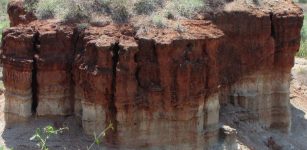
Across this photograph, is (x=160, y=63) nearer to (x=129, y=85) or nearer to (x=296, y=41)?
(x=129, y=85)

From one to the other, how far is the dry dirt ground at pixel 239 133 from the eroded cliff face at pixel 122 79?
0.80 ft

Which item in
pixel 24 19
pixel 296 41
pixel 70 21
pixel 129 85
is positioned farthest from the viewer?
pixel 296 41

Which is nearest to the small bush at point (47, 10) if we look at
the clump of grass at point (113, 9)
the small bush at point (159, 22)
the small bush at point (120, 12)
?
the clump of grass at point (113, 9)

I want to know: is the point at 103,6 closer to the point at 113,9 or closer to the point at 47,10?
the point at 113,9

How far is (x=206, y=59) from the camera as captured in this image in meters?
13.8

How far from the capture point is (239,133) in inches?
616

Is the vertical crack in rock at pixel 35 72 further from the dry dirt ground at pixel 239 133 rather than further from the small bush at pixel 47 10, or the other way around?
the small bush at pixel 47 10

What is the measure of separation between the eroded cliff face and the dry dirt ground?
0.80 feet

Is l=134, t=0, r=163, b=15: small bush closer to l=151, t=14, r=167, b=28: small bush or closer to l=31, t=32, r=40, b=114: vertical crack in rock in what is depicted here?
l=151, t=14, r=167, b=28: small bush

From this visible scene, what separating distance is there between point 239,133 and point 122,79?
3.88 m

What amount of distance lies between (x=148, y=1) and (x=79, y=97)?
9.00 ft

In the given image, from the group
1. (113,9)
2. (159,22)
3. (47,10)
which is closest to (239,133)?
(159,22)

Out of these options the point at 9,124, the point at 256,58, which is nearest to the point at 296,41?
the point at 256,58

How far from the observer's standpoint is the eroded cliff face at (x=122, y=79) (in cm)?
1338
